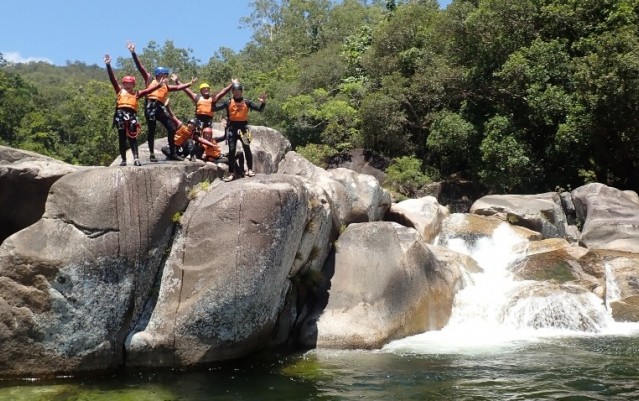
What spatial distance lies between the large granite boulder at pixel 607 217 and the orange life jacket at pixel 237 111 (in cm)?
937

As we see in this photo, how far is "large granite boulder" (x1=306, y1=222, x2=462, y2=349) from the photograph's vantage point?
11.0 metres

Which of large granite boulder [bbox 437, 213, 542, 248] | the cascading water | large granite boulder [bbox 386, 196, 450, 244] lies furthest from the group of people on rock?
large granite boulder [bbox 437, 213, 542, 248]

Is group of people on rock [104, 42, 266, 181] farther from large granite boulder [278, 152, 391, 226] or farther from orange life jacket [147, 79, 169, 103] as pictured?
large granite boulder [278, 152, 391, 226]

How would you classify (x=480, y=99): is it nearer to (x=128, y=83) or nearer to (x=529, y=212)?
→ (x=529, y=212)

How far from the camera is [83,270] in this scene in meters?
8.88

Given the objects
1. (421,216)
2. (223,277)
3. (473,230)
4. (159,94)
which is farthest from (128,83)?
(473,230)

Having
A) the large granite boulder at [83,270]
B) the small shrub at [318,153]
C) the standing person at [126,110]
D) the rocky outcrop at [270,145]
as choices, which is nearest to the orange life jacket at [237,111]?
the standing person at [126,110]

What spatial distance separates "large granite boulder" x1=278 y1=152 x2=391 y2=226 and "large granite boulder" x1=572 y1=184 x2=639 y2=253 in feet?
17.6

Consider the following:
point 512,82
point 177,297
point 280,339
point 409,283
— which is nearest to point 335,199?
point 409,283

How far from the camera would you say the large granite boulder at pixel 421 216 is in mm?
16391

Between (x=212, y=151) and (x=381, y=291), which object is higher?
(x=212, y=151)

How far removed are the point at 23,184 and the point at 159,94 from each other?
2.71 m

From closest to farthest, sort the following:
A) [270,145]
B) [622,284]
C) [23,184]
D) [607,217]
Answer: [23,184], [622,284], [270,145], [607,217]

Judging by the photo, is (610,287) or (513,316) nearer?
(513,316)
